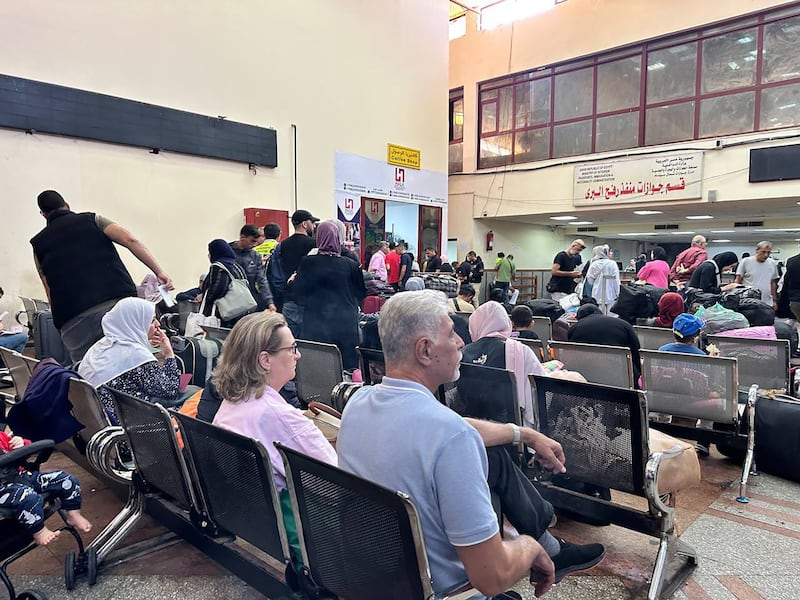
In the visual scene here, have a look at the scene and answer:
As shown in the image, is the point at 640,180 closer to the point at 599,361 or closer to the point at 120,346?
the point at 599,361

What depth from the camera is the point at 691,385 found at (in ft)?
11.4

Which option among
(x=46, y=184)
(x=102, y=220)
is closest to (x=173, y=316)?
(x=46, y=184)

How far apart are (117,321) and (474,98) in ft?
51.5

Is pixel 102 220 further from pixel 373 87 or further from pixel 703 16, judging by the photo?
pixel 703 16

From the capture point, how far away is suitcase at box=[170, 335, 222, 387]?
406cm

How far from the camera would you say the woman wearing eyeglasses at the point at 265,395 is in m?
1.90

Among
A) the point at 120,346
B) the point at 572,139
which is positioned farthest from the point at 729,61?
the point at 120,346

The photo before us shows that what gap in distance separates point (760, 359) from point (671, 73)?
11644mm

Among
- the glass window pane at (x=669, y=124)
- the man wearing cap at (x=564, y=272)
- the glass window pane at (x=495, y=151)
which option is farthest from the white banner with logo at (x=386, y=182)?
the glass window pane at (x=669, y=124)

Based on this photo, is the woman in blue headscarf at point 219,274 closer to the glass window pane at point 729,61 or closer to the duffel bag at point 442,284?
the duffel bag at point 442,284

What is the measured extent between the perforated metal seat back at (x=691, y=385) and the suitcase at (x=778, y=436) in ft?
0.88

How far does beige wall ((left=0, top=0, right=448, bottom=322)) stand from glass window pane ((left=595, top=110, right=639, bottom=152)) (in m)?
4.60

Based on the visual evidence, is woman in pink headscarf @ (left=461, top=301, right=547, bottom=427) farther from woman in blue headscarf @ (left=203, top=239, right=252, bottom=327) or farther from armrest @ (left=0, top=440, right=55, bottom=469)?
woman in blue headscarf @ (left=203, top=239, right=252, bottom=327)

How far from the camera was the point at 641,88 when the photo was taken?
13680 millimetres
